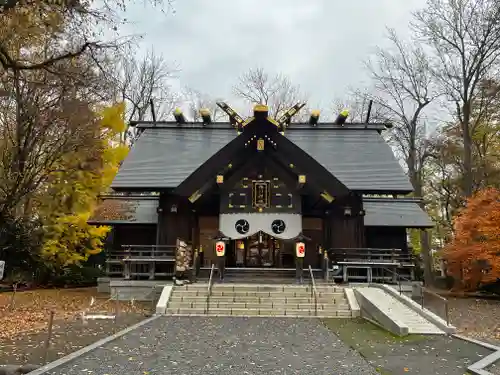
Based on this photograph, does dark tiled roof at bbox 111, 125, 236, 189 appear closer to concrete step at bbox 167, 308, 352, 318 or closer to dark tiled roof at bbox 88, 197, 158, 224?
dark tiled roof at bbox 88, 197, 158, 224

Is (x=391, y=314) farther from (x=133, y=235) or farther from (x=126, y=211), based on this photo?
(x=126, y=211)

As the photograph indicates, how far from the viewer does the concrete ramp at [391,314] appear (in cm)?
984

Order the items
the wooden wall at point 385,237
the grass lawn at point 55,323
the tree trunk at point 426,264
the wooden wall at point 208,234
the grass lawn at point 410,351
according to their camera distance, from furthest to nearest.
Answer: the tree trunk at point 426,264, the wooden wall at point 208,234, the wooden wall at point 385,237, the grass lawn at point 55,323, the grass lawn at point 410,351

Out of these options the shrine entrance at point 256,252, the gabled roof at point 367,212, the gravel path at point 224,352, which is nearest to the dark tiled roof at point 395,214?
the gabled roof at point 367,212

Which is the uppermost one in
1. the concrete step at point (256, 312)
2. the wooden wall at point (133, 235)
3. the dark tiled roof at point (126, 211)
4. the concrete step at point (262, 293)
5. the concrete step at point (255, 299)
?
the dark tiled roof at point (126, 211)

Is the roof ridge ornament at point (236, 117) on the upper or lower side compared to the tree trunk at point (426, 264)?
upper

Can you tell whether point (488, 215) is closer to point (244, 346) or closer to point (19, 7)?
point (244, 346)

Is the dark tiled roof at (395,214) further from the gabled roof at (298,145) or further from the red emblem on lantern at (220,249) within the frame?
the red emblem on lantern at (220,249)

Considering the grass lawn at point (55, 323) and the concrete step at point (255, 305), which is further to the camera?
the concrete step at point (255, 305)

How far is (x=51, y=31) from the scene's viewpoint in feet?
23.4

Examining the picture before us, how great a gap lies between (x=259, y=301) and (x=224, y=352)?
18.4 ft

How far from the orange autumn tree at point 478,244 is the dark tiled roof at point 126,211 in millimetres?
12265

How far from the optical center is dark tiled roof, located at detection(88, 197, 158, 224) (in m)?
19.2

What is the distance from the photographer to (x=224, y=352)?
7820 millimetres
